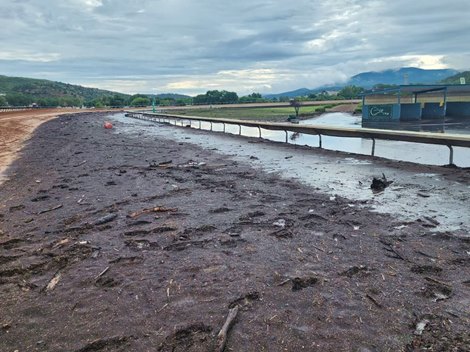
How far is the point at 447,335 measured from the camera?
137 inches

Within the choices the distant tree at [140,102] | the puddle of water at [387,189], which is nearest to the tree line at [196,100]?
the distant tree at [140,102]

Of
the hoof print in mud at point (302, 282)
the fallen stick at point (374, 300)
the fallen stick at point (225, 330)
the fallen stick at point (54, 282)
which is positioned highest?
the fallen stick at point (225, 330)

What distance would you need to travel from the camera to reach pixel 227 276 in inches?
189

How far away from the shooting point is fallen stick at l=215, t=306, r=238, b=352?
3405 mm

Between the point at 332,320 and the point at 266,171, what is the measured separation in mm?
8644

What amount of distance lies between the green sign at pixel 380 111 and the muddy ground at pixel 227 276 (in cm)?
3752

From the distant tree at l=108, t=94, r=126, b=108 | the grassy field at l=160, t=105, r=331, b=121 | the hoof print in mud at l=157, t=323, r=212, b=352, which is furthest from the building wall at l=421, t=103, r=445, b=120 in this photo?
the distant tree at l=108, t=94, r=126, b=108

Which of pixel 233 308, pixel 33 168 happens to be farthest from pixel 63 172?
pixel 233 308

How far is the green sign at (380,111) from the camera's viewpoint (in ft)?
141

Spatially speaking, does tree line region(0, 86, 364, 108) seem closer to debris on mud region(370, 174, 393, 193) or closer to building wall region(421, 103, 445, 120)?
building wall region(421, 103, 445, 120)

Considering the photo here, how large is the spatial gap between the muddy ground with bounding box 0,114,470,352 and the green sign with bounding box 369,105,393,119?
37.5 metres

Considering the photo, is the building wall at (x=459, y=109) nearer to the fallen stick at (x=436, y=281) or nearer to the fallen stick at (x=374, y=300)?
the fallen stick at (x=436, y=281)

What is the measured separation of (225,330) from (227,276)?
A: 119 cm

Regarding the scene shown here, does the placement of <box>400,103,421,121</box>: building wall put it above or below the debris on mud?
below
